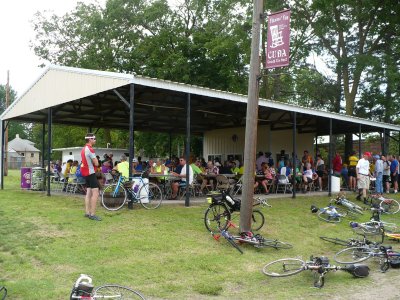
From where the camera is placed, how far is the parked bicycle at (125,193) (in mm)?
10508

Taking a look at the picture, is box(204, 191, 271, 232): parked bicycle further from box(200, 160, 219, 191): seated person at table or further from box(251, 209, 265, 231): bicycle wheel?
box(200, 160, 219, 191): seated person at table

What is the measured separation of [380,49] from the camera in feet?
87.6

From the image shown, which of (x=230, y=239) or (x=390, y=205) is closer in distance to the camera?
(x=230, y=239)

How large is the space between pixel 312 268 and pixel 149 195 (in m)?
5.58

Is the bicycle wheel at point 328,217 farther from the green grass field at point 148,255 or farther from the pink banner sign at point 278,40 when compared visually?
the pink banner sign at point 278,40

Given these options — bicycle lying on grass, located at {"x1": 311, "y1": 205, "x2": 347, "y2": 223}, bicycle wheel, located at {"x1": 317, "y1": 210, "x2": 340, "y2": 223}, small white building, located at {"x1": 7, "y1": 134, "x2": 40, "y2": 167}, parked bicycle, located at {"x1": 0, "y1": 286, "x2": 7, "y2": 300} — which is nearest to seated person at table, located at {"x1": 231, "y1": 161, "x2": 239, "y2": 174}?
bicycle lying on grass, located at {"x1": 311, "y1": 205, "x2": 347, "y2": 223}

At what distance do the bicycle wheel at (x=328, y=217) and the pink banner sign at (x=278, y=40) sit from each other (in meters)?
5.37

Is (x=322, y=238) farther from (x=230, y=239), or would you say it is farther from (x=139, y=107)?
(x=139, y=107)

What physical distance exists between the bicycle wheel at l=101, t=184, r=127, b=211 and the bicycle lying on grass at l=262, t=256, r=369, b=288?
459cm

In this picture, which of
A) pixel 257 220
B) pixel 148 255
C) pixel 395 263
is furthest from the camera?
pixel 257 220

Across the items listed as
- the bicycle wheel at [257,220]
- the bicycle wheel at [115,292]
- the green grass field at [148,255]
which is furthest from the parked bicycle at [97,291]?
the bicycle wheel at [257,220]

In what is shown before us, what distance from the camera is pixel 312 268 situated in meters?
6.72

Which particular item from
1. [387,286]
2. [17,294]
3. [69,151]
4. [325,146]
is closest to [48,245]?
[17,294]

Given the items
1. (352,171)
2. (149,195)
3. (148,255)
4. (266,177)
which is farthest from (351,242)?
(352,171)
